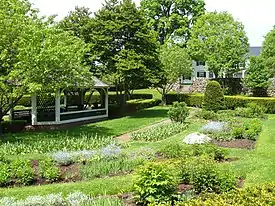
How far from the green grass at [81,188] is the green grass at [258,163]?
9.71ft

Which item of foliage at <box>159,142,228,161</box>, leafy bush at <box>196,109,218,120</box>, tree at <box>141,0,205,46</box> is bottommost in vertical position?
foliage at <box>159,142,228,161</box>

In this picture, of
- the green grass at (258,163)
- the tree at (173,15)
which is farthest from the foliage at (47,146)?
the tree at (173,15)

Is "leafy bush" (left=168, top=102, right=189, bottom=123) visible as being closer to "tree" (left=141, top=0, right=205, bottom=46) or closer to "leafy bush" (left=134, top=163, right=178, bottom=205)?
"leafy bush" (left=134, top=163, right=178, bottom=205)

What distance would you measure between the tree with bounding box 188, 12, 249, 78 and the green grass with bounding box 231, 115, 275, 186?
25.0 m

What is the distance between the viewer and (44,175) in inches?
376

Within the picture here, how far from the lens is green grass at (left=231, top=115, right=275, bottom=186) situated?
905 centimetres

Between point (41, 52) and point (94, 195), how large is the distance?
332 inches

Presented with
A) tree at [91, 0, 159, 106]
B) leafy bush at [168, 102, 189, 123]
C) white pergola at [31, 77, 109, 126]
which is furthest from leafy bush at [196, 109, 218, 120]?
white pergola at [31, 77, 109, 126]

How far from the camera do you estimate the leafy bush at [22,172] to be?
929cm

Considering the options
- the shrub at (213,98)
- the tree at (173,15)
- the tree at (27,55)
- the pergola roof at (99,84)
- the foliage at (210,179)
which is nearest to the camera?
the foliage at (210,179)

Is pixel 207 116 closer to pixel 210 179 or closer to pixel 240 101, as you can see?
pixel 240 101

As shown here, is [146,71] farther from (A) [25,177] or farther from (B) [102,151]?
(A) [25,177]

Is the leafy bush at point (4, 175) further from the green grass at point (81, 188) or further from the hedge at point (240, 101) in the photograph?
the hedge at point (240, 101)

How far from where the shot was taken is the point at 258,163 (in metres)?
10.7
